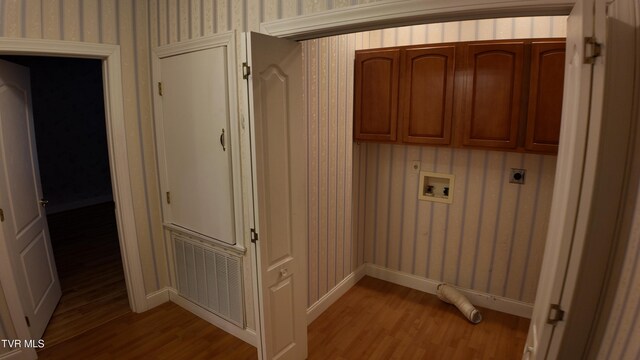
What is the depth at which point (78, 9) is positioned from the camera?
2.28 m

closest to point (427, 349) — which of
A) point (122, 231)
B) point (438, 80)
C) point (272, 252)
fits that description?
point (272, 252)

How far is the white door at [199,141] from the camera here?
7.43ft

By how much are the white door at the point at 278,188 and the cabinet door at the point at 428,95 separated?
1226 mm

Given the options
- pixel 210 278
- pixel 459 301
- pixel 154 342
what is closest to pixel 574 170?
pixel 459 301

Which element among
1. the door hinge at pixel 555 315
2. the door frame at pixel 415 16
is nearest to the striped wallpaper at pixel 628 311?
the door frame at pixel 415 16

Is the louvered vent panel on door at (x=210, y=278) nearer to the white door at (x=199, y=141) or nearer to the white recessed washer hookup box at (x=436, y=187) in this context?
the white door at (x=199, y=141)

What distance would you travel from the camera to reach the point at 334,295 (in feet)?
10.2

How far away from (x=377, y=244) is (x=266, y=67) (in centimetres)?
239

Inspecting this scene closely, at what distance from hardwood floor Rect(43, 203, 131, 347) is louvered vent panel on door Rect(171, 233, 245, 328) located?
24.5 inches

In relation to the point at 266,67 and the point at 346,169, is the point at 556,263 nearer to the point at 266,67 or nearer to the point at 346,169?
the point at 266,67

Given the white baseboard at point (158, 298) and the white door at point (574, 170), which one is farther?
the white baseboard at point (158, 298)

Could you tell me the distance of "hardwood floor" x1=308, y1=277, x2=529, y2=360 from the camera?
2480 mm

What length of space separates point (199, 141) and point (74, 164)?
490 cm

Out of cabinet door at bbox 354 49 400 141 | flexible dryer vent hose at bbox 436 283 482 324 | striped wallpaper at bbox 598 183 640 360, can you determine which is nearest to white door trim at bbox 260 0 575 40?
striped wallpaper at bbox 598 183 640 360
